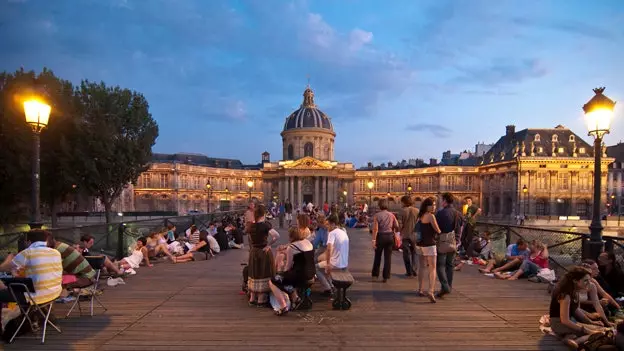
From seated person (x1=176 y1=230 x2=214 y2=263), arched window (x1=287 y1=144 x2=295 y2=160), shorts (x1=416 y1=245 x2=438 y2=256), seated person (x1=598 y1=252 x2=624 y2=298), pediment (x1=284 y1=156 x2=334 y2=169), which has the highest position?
arched window (x1=287 y1=144 x2=295 y2=160)

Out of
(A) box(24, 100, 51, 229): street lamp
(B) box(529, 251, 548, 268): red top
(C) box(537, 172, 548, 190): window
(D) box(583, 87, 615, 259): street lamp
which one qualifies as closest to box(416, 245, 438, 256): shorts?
(D) box(583, 87, 615, 259): street lamp

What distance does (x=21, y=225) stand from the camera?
28.4m

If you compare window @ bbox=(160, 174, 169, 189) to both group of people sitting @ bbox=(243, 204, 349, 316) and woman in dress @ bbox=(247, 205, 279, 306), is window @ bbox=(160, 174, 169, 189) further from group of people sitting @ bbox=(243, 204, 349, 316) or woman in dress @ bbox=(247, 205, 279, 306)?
woman in dress @ bbox=(247, 205, 279, 306)

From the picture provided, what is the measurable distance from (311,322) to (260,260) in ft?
5.01

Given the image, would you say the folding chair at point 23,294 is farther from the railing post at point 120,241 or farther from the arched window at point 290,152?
the arched window at point 290,152

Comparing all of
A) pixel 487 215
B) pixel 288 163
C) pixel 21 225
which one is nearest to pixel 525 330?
pixel 21 225

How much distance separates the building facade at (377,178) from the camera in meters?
69.2

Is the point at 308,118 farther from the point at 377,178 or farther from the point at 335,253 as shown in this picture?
the point at 335,253

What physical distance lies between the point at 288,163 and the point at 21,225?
66504 millimetres

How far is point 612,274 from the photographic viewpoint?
8.19 metres

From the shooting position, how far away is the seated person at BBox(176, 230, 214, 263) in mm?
13727

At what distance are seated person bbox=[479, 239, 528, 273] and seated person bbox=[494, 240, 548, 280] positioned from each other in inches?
8.9

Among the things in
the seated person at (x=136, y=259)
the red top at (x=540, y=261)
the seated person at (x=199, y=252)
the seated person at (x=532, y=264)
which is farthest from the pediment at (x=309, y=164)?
the red top at (x=540, y=261)

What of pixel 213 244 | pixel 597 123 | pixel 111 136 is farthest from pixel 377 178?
pixel 597 123
